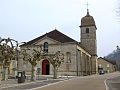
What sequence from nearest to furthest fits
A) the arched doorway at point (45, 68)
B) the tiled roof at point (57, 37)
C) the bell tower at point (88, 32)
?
the arched doorway at point (45, 68) → the tiled roof at point (57, 37) → the bell tower at point (88, 32)

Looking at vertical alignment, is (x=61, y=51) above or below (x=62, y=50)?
below

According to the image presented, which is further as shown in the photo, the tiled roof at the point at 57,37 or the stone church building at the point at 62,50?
the tiled roof at the point at 57,37

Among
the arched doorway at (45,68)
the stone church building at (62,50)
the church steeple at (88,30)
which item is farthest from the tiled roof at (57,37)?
the church steeple at (88,30)

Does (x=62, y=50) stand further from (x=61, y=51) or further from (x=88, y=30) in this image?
(x=88, y=30)

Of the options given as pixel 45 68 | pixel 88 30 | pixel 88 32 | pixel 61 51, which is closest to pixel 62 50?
pixel 61 51

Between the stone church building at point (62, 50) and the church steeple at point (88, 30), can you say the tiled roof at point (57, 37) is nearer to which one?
the stone church building at point (62, 50)

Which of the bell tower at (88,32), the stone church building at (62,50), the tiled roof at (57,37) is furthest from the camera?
the bell tower at (88,32)

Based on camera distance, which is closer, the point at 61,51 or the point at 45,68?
→ the point at 61,51

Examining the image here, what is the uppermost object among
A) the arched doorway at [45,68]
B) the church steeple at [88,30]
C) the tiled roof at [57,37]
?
the church steeple at [88,30]

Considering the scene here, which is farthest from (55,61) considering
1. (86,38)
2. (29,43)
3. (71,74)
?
(86,38)

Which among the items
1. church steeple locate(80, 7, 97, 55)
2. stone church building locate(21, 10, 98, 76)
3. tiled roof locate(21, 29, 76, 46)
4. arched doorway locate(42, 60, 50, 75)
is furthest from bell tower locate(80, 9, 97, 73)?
arched doorway locate(42, 60, 50, 75)

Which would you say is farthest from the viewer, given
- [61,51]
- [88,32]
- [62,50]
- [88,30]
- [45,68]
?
[88,30]

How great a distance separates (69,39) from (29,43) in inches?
447

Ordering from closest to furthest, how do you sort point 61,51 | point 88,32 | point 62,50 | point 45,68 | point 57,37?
point 61,51 < point 62,50 < point 45,68 < point 57,37 < point 88,32
